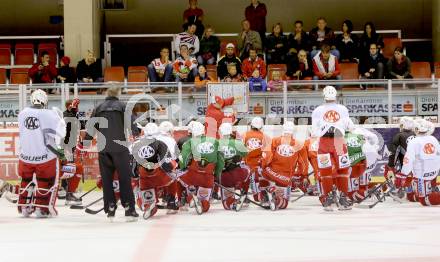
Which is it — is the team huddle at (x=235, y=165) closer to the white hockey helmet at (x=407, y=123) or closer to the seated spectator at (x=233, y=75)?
the white hockey helmet at (x=407, y=123)

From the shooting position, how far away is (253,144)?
14367mm

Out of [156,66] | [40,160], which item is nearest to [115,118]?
[40,160]

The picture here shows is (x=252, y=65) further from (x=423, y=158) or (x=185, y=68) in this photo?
(x=423, y=158)

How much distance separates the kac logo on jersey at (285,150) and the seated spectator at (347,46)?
7.59m

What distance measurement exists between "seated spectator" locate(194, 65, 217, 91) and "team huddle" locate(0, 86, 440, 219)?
9.50ft

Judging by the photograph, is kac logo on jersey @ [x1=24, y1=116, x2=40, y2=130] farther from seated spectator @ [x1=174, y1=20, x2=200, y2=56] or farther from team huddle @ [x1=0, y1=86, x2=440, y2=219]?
seated spectator @ [x1=174, y1=20, x2=200, y2=56]

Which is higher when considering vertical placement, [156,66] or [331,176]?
[156,66]

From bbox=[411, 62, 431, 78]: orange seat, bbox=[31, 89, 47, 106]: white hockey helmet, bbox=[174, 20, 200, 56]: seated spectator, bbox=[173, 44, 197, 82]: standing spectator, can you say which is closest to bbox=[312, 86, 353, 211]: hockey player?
bbox=[31, 89, 47, 106]: white hockey helmet

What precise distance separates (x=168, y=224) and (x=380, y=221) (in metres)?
2.57

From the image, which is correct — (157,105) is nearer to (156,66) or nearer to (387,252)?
(156,66)

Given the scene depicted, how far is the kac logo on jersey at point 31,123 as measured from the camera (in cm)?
1237

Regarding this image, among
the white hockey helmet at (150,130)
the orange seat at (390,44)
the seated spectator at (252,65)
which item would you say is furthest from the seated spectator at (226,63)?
the white hockey helmet at (150,130)

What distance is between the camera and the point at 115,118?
11.7 meters

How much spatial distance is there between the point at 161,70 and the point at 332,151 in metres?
7.23
